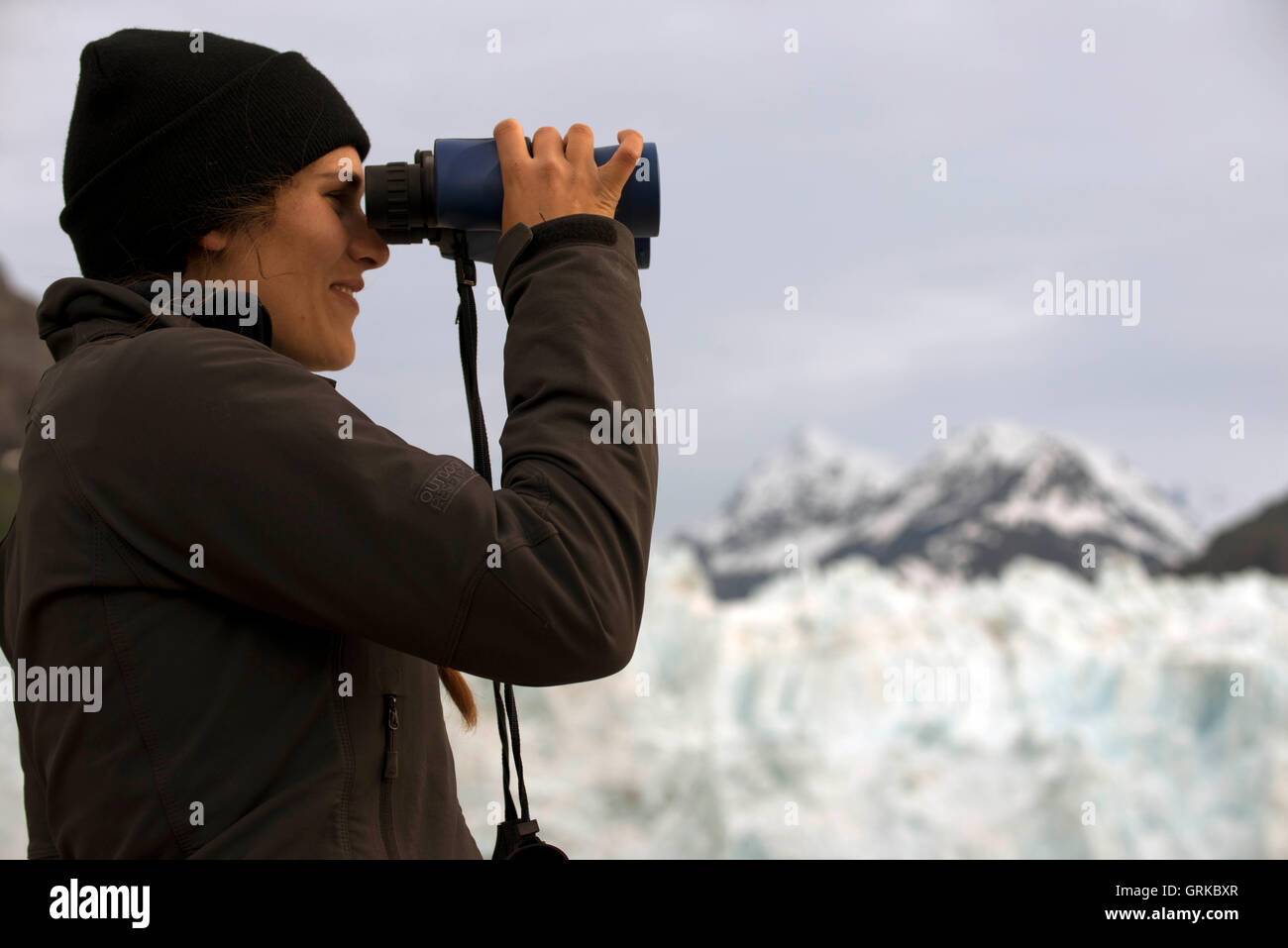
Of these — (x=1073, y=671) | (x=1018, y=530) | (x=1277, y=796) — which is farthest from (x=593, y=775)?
(x=1018, y=530)

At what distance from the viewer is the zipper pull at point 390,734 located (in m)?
0.58

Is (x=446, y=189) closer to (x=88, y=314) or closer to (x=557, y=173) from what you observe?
(x=557, y=173)

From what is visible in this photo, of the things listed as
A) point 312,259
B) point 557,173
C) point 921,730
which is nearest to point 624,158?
point 557,173

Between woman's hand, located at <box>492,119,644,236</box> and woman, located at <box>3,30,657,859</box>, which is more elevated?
woman's hand, located at <box>492,119,644,236</box>

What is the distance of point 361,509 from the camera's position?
0.53m

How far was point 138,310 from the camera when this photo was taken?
634 millimetres

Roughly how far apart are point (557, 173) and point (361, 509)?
0.24 metres

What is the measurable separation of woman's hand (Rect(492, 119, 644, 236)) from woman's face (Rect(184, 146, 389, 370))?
4.2 inches

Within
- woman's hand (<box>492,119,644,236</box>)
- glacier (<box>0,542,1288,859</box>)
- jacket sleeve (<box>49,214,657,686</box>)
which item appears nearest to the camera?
jacket sleeve (<box>49,214,657,686</box>)

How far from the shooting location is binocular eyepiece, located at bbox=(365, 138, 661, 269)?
0.70m

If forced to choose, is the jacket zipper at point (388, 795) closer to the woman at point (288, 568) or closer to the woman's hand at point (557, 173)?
the woman at point (288, 568)

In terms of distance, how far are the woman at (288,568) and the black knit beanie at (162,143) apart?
0.09 meters

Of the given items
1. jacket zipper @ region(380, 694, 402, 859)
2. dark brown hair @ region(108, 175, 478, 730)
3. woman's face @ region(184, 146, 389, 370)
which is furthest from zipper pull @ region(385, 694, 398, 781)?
woman's face @ region(184, 146, 389, 370)

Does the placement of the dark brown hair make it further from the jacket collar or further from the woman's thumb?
the woman's thumb
